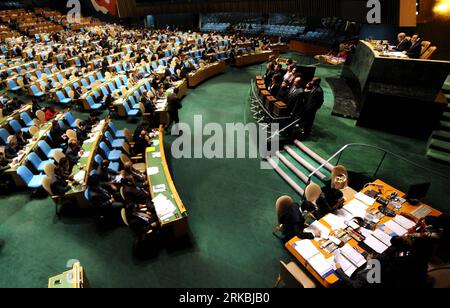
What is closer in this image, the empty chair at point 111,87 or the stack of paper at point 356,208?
the stack of paper at point 356,208

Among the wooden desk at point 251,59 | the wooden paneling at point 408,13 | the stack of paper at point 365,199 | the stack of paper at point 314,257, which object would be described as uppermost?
the wooden paneling at point 408,13

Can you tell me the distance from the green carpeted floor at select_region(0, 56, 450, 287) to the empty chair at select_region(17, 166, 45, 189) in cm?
46

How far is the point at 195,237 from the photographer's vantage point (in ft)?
17.5

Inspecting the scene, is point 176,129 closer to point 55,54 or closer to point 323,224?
point 323,224

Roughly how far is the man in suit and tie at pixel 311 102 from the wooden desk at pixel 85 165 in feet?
21.3

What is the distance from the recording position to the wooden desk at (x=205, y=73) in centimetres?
1350

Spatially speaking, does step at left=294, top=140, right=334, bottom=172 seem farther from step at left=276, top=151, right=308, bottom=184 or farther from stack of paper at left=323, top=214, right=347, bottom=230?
stack of paper at left=323, top=214, right=347, bottom=230

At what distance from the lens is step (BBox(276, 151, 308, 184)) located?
21.8 feet

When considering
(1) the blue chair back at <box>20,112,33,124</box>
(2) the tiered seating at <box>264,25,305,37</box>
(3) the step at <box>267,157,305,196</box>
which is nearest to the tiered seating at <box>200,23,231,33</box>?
(2) the tiered seating at <box>264,25,305,37</box>

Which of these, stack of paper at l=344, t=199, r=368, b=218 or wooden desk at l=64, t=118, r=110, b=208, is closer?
stack of paper at l=344, t=199, r=368, b=218

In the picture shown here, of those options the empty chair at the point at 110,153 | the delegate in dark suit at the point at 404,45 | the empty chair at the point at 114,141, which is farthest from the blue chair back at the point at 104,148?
the delegate in dark suit at the point at 404,45

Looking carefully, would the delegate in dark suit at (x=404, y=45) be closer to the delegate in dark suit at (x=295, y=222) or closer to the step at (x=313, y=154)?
the step at (x=313, y=154)
